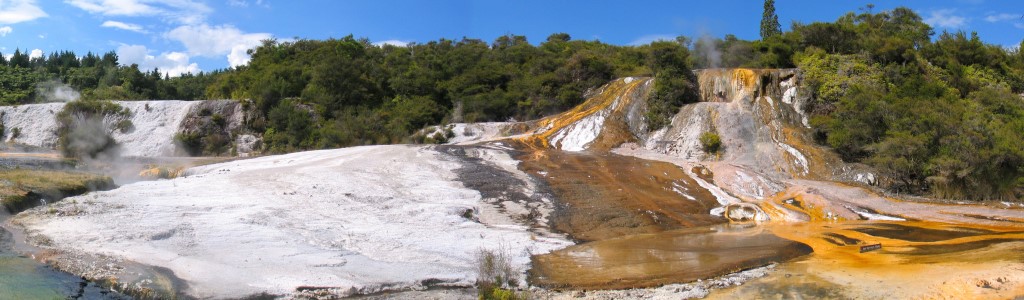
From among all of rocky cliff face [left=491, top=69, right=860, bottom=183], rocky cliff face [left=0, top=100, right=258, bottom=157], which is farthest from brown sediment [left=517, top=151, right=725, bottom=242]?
rocky cliff face [left=0, top=100, right=258, bottom=157]

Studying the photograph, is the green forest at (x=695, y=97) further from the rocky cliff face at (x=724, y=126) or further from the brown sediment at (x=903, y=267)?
the brown sediment at (x=903, y=267)

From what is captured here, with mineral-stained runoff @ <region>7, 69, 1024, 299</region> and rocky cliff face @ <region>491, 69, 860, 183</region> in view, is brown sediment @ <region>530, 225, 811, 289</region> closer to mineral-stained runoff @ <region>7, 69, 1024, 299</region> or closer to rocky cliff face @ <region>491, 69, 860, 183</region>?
mineral-stained runoff @ <region>7, 69, 1024, 299</region>

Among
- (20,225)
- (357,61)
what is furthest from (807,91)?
(20,225)

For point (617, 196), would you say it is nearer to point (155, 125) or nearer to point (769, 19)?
point (155, 125)

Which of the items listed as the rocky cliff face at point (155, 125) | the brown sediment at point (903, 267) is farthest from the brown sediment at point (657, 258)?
the rocky cliff face at point (155, 125)

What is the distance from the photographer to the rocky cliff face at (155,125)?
96.6ft

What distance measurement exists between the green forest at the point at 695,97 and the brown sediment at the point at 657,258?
976 centimetres

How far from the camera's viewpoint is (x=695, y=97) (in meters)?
29.7

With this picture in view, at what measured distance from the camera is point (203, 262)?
933cm

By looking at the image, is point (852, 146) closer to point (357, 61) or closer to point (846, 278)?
point (846, 278)

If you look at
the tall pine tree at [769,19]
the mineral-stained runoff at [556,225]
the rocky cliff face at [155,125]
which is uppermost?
the tall pine tree at [769,19]

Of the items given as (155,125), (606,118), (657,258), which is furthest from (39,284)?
(155,125)

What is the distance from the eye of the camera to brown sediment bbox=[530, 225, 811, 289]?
31.5ft

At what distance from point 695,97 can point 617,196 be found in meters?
14.4
